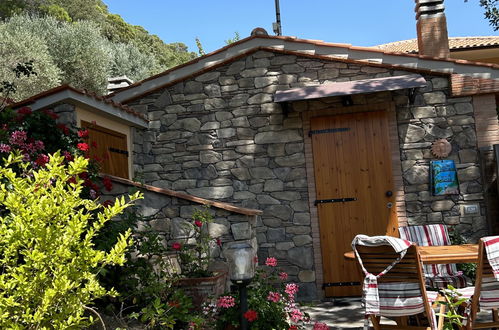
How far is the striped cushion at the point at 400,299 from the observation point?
3334 millimetres

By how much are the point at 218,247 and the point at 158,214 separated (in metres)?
0.75

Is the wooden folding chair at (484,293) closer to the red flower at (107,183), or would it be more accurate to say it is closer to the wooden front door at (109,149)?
the red flower at (107,183)

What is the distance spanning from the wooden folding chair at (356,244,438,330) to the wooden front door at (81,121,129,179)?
11.1 feet

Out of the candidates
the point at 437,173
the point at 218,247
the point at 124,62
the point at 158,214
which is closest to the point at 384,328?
the point at 218,247

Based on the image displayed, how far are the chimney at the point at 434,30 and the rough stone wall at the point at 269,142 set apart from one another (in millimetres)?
651

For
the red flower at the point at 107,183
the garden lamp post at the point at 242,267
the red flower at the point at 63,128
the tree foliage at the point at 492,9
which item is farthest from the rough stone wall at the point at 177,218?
the tree foliage at the point at 492,9

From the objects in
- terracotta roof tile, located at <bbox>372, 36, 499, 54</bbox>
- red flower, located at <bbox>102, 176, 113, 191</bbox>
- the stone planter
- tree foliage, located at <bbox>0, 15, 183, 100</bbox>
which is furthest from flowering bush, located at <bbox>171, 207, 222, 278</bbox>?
tree foliage, located at <bbox>0, 15, 183, 100</bbox>

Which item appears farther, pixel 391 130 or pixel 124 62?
pixel 124 62

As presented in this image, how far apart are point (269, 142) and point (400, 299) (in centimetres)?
344

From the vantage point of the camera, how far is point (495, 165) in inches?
227

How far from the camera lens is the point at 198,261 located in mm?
4609

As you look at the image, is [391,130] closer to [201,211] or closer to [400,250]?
[201,211]

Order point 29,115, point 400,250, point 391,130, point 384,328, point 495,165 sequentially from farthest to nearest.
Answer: point 391,130
point 495,165
point 29,115
point 384,328
point 400,250

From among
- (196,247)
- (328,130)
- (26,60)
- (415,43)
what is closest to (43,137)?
(196,247)
